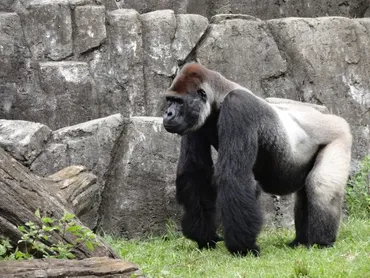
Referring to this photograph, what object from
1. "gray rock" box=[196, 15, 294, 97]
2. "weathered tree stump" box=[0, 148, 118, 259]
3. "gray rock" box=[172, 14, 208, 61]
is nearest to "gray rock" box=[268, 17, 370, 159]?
"gray rock" box=[196, 15, 294, 97]

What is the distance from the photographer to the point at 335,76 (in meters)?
8.22

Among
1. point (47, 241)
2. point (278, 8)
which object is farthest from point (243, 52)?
point (47, 241)

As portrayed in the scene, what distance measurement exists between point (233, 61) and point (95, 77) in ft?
4.86

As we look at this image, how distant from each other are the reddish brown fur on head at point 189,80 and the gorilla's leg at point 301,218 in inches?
50.9

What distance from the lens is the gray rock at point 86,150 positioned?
625 centimetres

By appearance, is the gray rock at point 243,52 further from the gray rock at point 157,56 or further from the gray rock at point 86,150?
the gray rock at point 86,150

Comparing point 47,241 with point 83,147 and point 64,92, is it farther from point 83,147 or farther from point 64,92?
point 64,92

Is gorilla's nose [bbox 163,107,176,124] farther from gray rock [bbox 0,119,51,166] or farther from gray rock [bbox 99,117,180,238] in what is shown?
gray rock [bbox 0,119,51,166]

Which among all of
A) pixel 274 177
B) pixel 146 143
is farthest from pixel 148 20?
pixel 274 177

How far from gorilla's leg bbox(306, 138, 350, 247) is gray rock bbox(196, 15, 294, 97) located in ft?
7.52

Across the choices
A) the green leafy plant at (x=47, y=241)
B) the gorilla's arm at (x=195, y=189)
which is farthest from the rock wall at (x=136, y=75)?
the green leafy plant at (x=47, y=241)

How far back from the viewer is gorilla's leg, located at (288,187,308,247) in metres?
6.06

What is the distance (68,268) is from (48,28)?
436 cm

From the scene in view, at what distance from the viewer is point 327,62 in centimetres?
823
